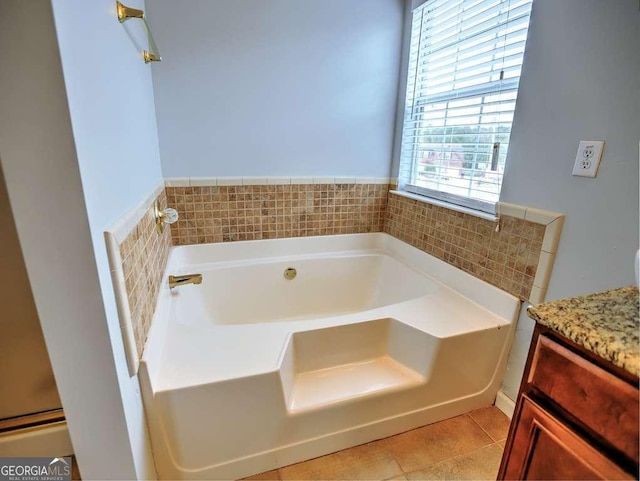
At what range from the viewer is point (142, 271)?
1.13 meters

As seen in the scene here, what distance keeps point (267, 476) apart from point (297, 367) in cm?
41

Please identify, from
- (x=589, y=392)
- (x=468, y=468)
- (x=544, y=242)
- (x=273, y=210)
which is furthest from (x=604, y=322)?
(x=273, y=210)

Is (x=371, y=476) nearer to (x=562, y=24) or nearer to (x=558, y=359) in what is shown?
Answer: (x=558, y=359)

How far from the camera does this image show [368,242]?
238 cm

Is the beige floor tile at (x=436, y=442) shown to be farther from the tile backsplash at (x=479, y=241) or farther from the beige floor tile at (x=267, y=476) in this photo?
the tile backsplash at (x=479, y=241)

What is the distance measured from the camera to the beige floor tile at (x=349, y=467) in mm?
1268

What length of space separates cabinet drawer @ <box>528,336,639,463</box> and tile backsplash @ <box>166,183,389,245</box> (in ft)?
5.27

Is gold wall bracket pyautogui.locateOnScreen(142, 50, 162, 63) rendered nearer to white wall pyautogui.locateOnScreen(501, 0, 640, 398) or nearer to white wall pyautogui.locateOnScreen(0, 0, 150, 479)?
white wall pyautogui.locateOnScreen(0, 0, 150, 479)

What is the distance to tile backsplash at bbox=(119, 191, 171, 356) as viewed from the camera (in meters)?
0.96

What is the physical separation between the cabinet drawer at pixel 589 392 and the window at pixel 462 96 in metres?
0.99

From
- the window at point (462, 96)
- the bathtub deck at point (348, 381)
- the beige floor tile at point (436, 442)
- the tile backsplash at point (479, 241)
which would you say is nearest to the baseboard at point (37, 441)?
the bathtub deck at point (348, 381)

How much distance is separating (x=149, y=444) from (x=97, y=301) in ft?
2.07

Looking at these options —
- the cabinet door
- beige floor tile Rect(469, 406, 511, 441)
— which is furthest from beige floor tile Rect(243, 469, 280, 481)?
beige floor tile Rect(469, 406, 511, 441)

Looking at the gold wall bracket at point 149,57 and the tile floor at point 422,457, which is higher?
the gold wall bracket at point 149,57
